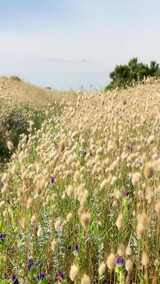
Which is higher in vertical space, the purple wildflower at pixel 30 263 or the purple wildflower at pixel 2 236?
the purple wildflower at pixel 2 236

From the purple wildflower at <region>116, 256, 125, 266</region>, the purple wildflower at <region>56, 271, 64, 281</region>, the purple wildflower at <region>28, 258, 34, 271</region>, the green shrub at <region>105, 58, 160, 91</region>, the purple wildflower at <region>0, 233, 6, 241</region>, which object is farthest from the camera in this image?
the green shrub at <region>105, 58, 160, 91</region>

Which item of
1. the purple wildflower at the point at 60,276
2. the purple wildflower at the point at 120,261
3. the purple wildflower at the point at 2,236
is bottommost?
the purple wildflower at the point at 60,276

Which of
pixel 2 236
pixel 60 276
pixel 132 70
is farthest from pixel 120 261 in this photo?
pixel 132 70

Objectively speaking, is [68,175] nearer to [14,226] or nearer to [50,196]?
[50,196]

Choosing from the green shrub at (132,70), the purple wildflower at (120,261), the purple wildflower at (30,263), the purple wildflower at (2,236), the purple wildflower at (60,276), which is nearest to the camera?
the purple wildflower at (120,261)

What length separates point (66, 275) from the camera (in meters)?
3.32

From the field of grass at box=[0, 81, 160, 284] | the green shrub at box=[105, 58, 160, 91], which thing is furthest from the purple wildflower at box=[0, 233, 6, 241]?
the green shrub at box=[105, 58, 160, 91]

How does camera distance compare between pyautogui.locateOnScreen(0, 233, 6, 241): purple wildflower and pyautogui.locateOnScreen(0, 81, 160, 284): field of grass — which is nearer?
pyautogui.locateOnScreen(0, 81, 160, 284): field of grass

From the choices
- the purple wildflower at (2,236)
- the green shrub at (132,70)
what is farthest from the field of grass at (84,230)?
the green shrub at (132,70)

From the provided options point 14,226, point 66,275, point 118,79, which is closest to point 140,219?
point 66,275

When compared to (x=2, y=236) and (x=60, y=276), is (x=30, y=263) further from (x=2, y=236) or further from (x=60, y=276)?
(x=2, y=236)

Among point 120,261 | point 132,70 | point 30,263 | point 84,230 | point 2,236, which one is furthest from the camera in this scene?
point 132,70

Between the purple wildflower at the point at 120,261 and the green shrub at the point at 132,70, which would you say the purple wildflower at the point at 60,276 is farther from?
the green shrub at the point at 132,70

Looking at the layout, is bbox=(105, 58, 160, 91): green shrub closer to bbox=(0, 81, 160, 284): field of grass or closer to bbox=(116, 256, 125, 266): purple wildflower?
bbox=(0, 81, 160, 284): field of grass
